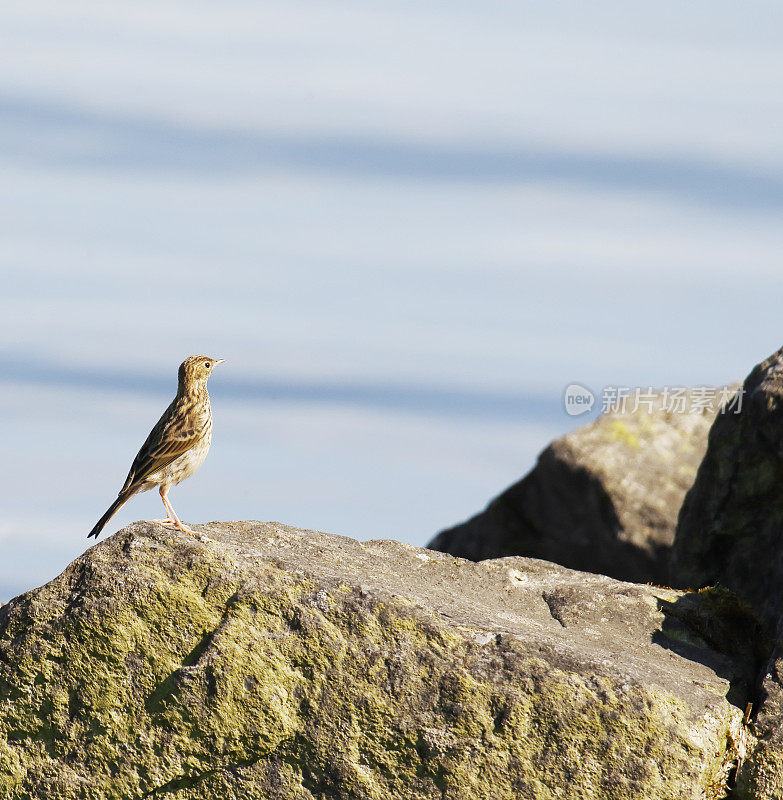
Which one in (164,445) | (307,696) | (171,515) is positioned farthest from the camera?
(164,445)

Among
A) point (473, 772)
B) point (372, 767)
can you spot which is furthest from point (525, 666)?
point (372, 767)

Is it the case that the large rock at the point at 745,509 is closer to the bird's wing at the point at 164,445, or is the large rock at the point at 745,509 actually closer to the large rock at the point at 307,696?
the large rock at the point at 307,696

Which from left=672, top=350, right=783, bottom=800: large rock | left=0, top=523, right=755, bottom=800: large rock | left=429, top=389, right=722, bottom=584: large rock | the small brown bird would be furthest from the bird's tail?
left=429, top=389, right=722, bottom=584: large rock

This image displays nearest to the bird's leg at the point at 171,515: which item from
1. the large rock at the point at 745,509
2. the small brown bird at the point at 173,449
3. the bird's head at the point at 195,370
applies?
the small brown bird at the point at 173,449

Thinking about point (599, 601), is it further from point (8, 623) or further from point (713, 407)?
point (713, 407)

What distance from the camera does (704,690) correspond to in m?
7.76

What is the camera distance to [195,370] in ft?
35.2

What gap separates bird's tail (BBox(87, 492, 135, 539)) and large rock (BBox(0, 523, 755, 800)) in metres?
1.22

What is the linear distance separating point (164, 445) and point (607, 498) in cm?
910

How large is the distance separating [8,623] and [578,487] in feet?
Answer: 36.6

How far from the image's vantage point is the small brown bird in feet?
31.3

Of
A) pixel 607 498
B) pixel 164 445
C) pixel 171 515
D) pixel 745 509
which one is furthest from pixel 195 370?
pixel 607 498

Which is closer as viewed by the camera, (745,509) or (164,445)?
(164,445)

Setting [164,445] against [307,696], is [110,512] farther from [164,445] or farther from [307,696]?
[307,696]
